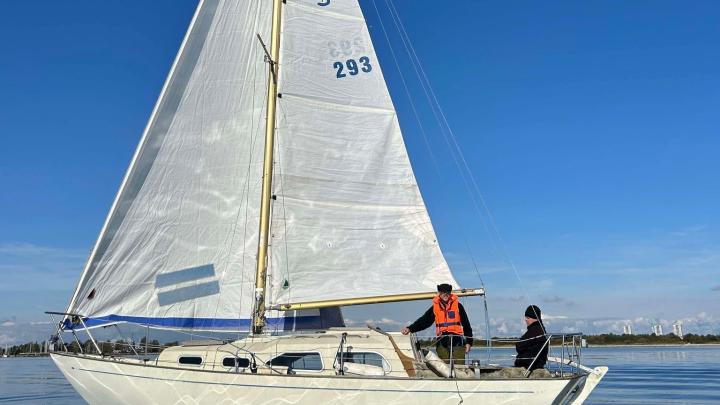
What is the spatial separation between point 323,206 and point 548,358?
538 centimetres

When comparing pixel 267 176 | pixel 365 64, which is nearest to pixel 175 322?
pixel 267 176

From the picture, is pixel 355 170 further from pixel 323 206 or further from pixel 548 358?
pixel 548 358

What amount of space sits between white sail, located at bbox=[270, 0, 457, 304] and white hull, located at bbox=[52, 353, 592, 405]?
2.38m

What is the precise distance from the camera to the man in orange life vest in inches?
463

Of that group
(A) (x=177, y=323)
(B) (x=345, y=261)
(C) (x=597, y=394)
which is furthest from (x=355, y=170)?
(C) (x=597, y=394)

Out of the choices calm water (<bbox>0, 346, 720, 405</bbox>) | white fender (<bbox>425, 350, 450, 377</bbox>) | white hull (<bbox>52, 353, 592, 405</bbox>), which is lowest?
calm water (<bbox>0, 346, 720, 405</bbox>)

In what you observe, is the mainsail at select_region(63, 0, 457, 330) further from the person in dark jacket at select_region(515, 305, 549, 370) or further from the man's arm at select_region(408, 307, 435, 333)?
the person in dark jacket at select_region(515, 305, 549, 370)

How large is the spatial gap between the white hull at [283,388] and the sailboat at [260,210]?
0.08m

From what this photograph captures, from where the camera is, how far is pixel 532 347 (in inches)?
443

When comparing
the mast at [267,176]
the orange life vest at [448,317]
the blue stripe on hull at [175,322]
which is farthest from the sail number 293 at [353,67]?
the blue stripe on hull at [175,322]

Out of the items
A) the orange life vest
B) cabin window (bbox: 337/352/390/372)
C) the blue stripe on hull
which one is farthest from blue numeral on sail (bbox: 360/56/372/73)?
cabin window (bbox: 337/352/390/372)

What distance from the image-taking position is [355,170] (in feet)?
46.3

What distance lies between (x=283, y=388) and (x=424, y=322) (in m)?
2.92

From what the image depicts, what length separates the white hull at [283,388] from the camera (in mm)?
10305
